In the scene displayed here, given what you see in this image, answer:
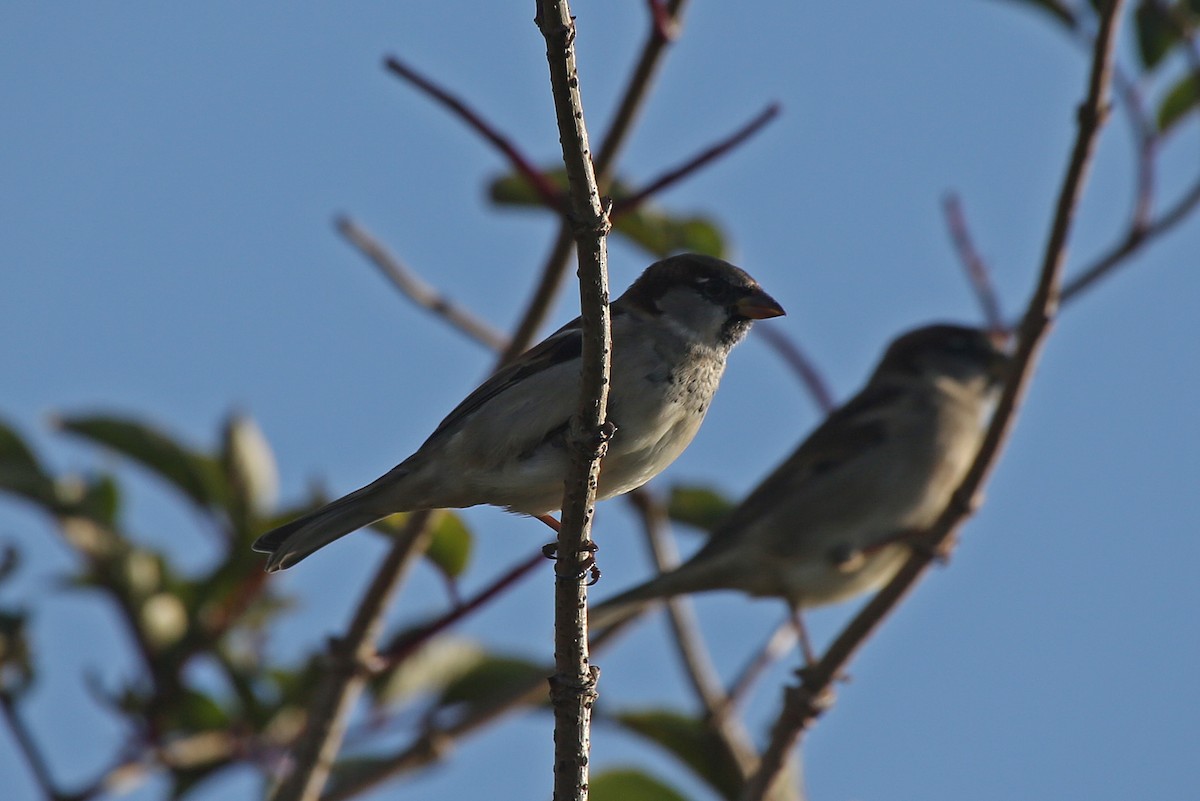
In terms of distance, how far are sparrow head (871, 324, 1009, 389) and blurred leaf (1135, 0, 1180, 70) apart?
10.2 feet

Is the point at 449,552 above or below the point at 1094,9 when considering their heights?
below

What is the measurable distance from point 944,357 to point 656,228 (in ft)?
11.1

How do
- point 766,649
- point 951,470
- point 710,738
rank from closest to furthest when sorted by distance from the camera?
point 710,738, point 766,649, point 951,470

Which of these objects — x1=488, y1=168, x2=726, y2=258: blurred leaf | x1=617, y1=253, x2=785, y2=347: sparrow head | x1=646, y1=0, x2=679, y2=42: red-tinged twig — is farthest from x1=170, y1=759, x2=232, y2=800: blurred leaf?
x1=646, y1=0, x2=679, y2=42: red-tinged twig

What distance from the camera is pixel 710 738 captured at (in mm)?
4059

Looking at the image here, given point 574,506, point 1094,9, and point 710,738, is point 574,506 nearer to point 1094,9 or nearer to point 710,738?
point 710,738

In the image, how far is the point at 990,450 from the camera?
375 centimetres

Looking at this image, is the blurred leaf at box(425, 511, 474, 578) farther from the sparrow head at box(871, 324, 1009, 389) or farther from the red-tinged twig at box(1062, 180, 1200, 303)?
the sparrow head at box(871, 324, 1009, 389)

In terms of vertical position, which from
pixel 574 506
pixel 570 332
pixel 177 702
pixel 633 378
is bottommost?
pixel 574 506

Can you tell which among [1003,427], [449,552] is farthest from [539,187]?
[1003,427]

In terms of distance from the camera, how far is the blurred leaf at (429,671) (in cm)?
383

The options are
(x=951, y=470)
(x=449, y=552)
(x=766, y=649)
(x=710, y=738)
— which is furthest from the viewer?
(x=951, y=470)

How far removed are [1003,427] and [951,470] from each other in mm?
2625

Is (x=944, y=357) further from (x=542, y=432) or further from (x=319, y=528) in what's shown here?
(x=319, y=528)
